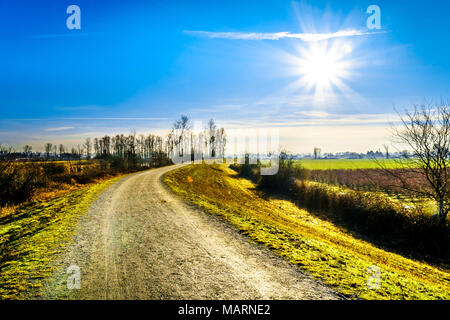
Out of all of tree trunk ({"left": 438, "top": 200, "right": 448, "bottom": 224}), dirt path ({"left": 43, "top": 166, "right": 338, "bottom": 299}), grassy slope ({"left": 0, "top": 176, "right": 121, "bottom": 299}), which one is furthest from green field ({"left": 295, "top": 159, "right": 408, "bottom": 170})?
grassy slope ({"left": 0, "top": 176, "right": 121, "bottom": 299})

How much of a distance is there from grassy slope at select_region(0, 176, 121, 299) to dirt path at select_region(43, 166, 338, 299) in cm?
37

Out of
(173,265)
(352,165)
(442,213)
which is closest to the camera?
(173,265)

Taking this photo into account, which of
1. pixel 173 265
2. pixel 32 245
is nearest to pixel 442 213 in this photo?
pixel 173 265

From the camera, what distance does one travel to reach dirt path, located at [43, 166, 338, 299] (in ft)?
14.1

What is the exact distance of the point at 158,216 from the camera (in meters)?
9.98

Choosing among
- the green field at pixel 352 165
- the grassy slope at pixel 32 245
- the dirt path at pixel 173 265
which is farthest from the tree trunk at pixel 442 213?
the grassy slope at pixel 32 245

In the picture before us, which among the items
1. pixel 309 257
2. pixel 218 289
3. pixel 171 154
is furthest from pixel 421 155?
pixel 171 154

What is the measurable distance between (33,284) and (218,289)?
390 cm

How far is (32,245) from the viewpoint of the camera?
674 centimetres

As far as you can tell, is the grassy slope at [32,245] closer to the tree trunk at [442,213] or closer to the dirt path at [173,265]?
the dirt path at [173,265]

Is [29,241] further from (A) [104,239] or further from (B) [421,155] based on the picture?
(B) [421,155]

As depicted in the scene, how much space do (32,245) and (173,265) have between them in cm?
489

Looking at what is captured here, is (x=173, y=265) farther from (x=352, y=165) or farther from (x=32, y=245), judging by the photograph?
(x=352, y=165)

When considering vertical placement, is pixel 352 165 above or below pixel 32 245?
below
